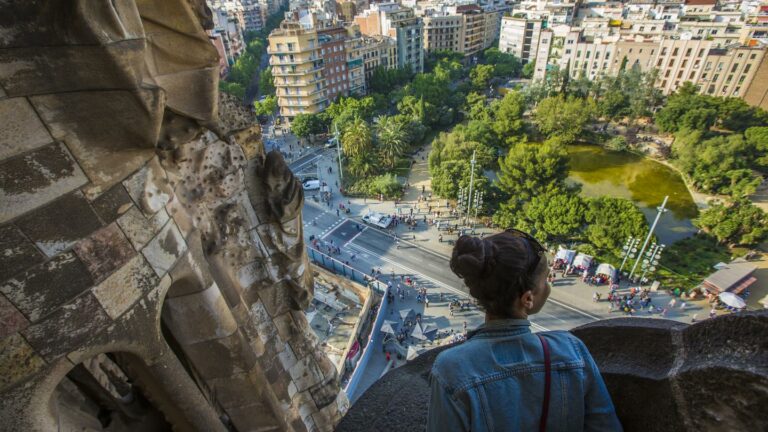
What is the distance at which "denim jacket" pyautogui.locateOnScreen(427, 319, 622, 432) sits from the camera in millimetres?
2137

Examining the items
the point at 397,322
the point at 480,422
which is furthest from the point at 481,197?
the point at 480,422

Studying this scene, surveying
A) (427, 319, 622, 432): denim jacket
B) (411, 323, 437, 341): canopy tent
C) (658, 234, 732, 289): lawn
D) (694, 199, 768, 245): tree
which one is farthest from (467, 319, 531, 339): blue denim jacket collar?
(694, 199, 768, 245): tree

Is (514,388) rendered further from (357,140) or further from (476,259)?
(357,140)

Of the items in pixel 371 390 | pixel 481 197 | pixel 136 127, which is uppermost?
pixel 136 127

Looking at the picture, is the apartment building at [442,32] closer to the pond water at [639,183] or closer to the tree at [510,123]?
the tree at [510,123]

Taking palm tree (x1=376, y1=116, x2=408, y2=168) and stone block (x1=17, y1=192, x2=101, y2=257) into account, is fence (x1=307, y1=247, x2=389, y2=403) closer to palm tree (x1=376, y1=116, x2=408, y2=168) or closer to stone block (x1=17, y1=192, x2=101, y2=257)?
palm tree (x1=376, y1=116, x2=408, y2=168)

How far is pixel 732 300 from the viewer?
2080 centimetres

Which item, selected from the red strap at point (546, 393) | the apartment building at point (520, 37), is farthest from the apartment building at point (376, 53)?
the red strap at point (546, 393)

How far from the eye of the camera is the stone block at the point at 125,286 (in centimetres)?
247

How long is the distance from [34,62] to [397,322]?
21.3 meters

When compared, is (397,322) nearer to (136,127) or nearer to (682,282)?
(682,282)

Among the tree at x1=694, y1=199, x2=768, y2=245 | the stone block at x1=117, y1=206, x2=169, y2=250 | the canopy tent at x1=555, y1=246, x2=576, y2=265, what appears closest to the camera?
the stone block at x1=117, y1=206, x2=169, y2=250

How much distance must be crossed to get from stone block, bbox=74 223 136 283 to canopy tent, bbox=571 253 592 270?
2607cm

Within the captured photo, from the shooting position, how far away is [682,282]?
77.9 ft
